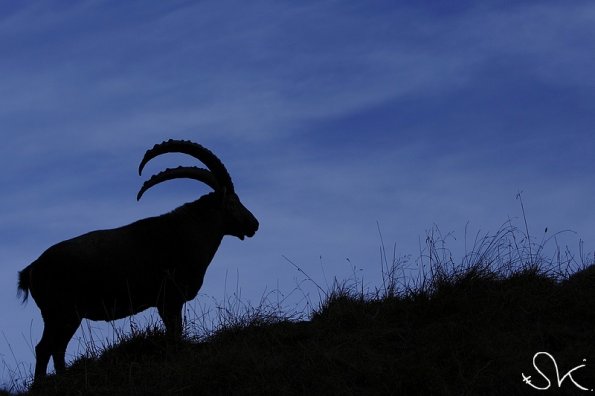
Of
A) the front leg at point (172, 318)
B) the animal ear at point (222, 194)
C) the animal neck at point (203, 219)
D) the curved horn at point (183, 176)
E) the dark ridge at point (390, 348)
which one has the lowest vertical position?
the dark ridge at point (390, 348)

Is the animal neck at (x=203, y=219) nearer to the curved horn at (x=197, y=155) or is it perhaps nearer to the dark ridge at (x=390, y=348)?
the curved horn at (x=197, y=155)

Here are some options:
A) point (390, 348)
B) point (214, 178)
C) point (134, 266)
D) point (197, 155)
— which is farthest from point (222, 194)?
point (390, 348)

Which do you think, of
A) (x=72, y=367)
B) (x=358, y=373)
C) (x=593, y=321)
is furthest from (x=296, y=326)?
(x=593, y=321)

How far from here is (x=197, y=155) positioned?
12.0m

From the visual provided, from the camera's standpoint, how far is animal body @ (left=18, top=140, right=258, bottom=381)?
10.6m

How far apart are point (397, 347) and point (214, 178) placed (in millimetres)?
4779

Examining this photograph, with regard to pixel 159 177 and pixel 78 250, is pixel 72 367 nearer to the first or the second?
pixel 78 250

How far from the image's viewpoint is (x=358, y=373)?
759 centimetres

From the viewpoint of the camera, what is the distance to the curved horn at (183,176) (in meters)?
11.8

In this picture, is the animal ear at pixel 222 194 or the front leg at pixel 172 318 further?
the animal ear at pixel 222 194

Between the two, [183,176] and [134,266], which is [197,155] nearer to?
[183,176]

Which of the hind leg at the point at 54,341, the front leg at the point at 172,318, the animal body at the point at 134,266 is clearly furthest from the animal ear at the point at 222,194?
the hind leg at the point at 54,341

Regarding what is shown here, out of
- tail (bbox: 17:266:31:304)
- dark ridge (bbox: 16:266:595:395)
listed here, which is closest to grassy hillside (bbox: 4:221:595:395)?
dark ridge (bbox: 16:266:595:395)

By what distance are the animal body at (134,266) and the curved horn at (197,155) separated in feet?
0.04
